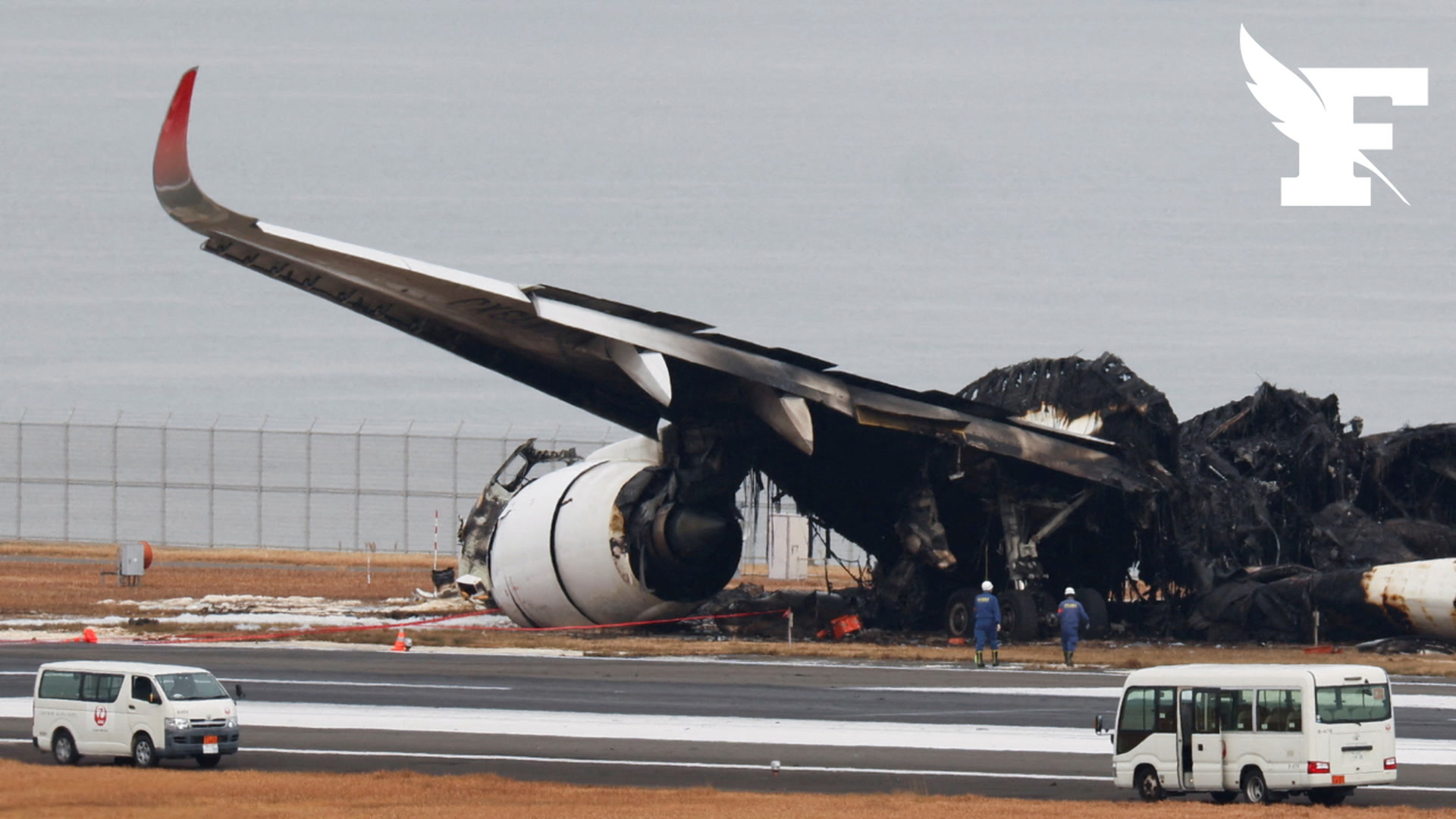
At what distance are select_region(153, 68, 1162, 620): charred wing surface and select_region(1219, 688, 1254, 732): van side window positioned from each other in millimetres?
18996

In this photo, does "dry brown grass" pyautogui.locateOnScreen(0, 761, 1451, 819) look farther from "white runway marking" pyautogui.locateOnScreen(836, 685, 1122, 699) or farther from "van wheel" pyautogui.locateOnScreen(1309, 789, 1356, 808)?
"white runway marking" pyautogui.locateOnScreen(836, 685, 1122, 699)

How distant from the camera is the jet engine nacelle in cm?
4431

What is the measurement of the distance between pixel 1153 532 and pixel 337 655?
67.7 ft

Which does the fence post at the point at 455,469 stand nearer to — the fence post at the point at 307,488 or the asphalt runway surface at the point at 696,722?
the fence post at the point at 307,488

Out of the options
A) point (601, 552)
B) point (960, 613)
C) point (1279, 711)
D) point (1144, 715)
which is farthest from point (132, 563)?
point (1279, 711)

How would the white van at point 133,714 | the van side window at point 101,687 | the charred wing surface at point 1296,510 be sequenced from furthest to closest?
1. the charred wing surface at point 1296,510
2. the van side window at point 101,687
3. the white van at point 133,714

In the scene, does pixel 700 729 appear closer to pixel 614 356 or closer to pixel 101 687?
pixel 101 687

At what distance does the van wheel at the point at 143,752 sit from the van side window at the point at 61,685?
119 centimetres

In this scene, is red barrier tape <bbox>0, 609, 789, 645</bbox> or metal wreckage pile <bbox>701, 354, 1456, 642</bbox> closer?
metal wreckage pile <bbox>701, 354, 1456, 642</bbox>

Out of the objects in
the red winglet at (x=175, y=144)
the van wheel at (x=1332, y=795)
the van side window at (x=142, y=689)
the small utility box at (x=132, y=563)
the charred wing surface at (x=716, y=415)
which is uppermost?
the red winglet at (x=175, y=144)

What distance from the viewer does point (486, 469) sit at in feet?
385

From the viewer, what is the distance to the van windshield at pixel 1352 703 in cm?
2197

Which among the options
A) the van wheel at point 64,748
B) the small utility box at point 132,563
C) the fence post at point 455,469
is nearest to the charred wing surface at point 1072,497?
the van wheel at point 64,748

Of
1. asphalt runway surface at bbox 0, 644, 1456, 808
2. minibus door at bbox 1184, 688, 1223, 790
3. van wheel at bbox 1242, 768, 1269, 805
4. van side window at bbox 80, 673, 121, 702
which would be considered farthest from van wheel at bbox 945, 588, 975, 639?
van side window at bbox 80, 673, 121, 702
